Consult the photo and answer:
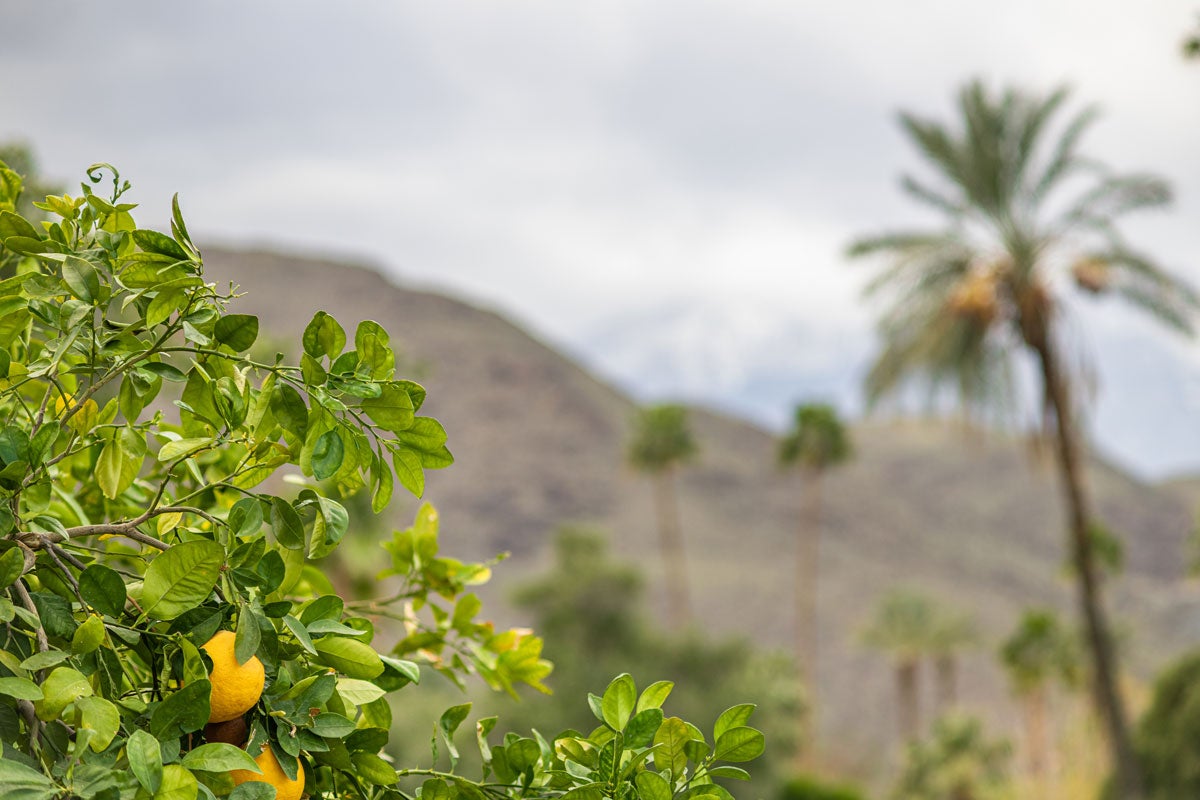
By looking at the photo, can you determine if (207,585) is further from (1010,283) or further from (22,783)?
(1010,283)

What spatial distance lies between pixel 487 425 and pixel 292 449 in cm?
6259

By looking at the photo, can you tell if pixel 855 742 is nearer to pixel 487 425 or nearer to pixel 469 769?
pixel 469 769

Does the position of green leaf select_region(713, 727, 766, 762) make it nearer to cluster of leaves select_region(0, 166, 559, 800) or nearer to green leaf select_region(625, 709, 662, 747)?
green leaf select_region(625, 709, 662, 747)

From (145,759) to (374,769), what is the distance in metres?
0.26

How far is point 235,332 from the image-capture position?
0.95m

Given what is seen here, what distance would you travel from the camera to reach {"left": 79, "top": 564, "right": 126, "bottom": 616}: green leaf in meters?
0.87

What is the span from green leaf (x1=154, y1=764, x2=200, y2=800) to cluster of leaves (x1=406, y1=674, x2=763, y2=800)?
286mm

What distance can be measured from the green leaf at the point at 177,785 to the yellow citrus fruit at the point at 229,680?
94mm

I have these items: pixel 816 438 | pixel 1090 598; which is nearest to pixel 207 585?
pixel 1090 598

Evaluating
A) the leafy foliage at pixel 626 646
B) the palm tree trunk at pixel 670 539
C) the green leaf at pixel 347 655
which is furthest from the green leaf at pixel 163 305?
the palm tree trunk at pixel 670 539

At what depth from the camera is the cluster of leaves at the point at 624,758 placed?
964 millimetres

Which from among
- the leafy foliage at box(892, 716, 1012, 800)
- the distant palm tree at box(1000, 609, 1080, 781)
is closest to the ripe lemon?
the distant palm tree at box(1000, 609, 1080, 781)

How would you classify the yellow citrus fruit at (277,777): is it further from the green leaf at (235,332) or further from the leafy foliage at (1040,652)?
the leafy foliage at (1040,652)

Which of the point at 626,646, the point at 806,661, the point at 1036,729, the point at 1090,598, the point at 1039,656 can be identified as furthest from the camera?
the point at 806,661
